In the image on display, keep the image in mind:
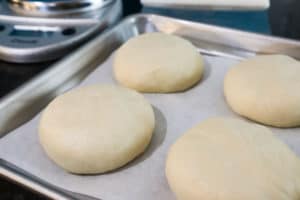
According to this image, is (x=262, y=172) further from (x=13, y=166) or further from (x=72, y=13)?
(x=72, y=13)

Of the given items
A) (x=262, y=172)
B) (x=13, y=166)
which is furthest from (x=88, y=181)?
(x=262, y=172)

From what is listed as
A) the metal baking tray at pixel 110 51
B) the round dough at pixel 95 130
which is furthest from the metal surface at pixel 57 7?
the round dough at pixel 95 130

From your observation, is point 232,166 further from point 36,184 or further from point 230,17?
point 230,17

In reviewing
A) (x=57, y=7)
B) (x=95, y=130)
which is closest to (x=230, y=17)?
(x=57, y=7)

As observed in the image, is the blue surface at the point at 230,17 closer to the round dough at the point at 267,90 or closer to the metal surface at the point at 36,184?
the round dough at the point at 267,90

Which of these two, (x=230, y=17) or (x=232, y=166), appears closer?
(x=232, y=166)
